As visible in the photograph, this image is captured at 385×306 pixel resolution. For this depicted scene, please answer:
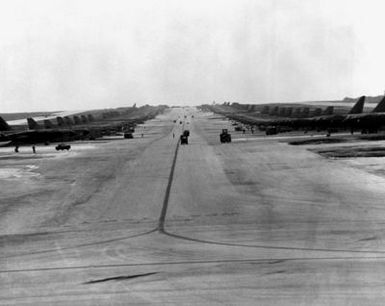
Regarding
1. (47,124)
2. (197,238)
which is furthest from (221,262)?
(47,124)

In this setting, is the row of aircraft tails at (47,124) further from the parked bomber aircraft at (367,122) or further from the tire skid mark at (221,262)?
the tire skid mark at (221,262)

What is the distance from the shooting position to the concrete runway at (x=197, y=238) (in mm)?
16812

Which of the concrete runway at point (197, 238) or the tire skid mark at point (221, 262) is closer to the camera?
the concrete runway at point (197, 238)

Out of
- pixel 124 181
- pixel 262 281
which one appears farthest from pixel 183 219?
pixel 124 181

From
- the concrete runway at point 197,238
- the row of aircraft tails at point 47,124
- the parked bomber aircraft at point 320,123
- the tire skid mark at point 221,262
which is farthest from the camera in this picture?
the row of aircraft tails at point 47,124

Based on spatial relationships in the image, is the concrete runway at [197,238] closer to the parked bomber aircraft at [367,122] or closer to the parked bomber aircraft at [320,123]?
the parked bomber aircraft at [367,122]

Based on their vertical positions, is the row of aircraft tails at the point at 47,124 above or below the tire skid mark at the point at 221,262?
below

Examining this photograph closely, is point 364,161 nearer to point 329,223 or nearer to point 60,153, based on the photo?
point 329,223

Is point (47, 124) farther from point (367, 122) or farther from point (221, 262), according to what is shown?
point (221, 262)

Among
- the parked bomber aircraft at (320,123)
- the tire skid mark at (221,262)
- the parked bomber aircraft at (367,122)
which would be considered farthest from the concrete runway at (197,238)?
the parked bomber aircraft at (320,123)

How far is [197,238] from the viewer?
964 inches

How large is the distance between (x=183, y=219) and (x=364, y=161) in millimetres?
30528

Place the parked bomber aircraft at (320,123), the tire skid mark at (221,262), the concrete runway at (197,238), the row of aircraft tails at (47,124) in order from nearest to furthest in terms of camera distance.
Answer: the concrete runway at (197,238) < the tire skid mark at (221,262) < the parked bomber aircraft at (320,123) < the row of aircraft tails at (47,124)

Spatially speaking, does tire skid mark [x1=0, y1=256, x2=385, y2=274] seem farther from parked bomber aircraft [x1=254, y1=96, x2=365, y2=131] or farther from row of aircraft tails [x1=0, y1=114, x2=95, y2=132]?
row of aircraft tails [x1=0, y1=114, x2=95, y2=132]
